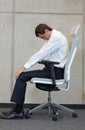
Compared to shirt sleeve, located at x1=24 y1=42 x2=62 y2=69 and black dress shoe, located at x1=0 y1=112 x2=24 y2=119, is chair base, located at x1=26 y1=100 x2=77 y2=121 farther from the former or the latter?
shirt sleeve, located at x1=24 y1=42 x2=62 y2=69

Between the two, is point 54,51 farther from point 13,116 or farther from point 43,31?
point 13,116

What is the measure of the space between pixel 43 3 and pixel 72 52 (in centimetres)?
130

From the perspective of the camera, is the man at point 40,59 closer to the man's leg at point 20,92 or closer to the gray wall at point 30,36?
the man's leg at point 20,92

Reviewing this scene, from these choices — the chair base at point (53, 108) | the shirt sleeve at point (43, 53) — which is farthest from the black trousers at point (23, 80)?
the chair base at point (53, 108)

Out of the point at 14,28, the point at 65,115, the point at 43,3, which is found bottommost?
the point at 65,115

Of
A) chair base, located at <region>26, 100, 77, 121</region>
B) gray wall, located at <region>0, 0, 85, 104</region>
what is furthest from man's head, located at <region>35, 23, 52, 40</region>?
chair base, located at <region>26, 100, 77, 121</region>

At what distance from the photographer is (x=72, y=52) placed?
359 cm

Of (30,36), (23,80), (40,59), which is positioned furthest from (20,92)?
(30,36)

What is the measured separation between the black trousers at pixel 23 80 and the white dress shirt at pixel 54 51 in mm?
96

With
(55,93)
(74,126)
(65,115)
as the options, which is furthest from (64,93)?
(74,126)

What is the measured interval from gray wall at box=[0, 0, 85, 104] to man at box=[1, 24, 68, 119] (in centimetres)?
75

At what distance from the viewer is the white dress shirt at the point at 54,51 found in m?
3.62

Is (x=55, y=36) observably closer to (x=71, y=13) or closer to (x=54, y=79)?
(x=54, y=79)

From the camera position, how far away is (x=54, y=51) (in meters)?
3.71
